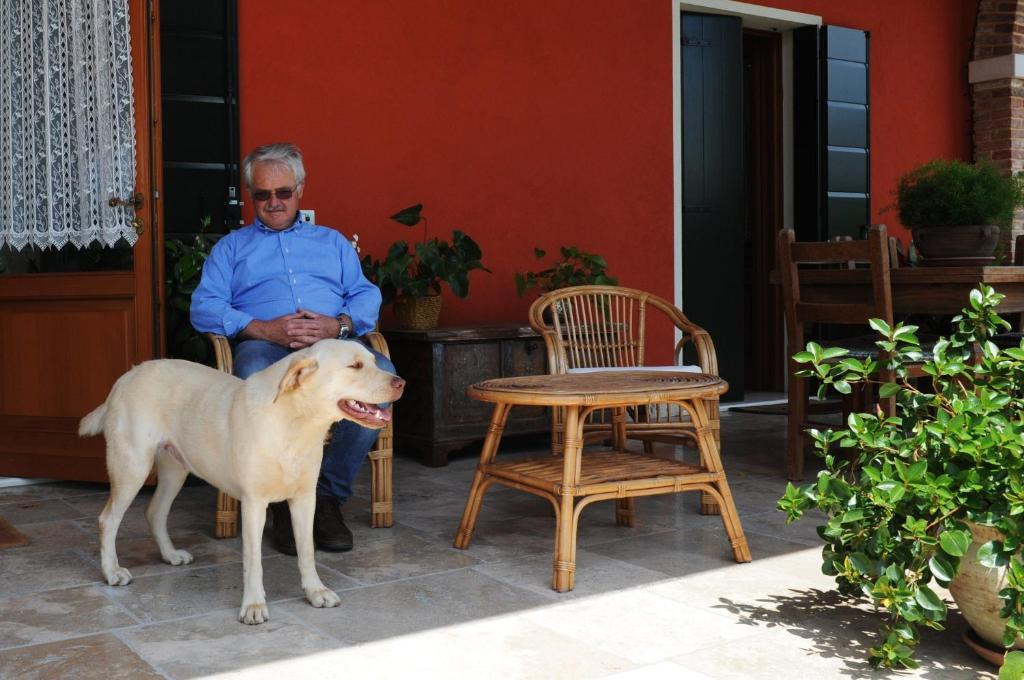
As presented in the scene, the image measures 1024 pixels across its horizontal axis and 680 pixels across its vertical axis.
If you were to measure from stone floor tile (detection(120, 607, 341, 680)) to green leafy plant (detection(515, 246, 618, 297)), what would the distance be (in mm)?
2933

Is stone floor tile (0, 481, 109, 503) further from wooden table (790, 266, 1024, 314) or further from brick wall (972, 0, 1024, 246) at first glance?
brick wall (972, 0, 1024, 246)

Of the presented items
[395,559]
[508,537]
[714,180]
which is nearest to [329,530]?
[395,559]

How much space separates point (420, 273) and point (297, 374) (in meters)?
2.34

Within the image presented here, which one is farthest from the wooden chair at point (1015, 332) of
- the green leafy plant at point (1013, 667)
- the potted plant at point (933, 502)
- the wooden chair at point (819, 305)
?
the green leafy plant at point (1013, 667)

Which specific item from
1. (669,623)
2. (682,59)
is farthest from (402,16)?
(669,623)

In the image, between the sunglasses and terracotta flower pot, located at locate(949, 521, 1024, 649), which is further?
the sunglasses

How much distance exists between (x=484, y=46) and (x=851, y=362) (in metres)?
3.60

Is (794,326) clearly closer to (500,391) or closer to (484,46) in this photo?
(500,391)

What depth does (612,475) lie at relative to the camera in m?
2.92

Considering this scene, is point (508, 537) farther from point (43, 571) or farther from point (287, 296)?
point (43, 571)

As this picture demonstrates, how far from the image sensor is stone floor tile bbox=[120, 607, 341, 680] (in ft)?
7.27

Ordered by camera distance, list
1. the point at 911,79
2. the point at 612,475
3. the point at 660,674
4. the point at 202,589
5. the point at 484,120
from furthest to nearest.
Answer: the point at 911,79 < the point at 484,120 < the point at 612,475 < the point at 202,589 < the point at 660,674

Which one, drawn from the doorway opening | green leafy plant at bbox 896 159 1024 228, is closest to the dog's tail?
green leafy plant at bbox 896 159 1024 228

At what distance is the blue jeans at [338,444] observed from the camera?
3.33 meters
